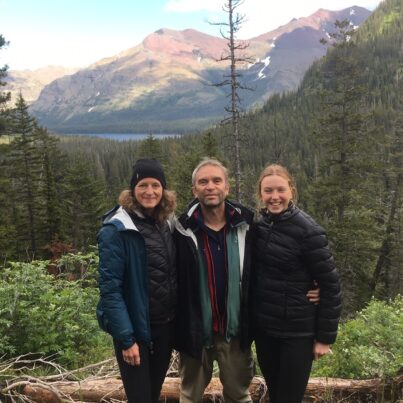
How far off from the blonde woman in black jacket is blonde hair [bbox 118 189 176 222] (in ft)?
2.51

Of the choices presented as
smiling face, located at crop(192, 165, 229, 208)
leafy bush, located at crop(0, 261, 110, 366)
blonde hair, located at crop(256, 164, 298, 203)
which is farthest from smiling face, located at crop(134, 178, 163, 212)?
leafy bush, located at crop(0, 261, 110, 366)

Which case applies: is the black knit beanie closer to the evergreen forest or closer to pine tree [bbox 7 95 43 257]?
the evergreen forest

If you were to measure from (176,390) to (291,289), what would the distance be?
→ 6.12ft

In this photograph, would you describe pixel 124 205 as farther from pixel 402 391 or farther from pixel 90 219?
pixel 90 219

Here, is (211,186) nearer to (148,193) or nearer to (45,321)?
(148,193)

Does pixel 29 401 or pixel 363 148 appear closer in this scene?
pixel 29 401

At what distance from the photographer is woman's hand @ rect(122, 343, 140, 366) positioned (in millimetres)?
3082

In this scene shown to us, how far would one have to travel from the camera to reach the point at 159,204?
3.42m

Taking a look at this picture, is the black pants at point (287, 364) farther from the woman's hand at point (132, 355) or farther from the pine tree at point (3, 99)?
the pine tree at point (3, 99)

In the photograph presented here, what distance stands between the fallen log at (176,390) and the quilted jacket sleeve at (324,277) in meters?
1.13

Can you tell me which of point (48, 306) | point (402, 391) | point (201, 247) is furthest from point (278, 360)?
point (48, 306)

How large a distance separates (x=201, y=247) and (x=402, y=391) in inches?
96.5

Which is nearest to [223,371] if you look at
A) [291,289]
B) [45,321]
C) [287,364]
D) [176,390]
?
[287,364]

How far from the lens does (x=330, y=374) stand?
479cm
